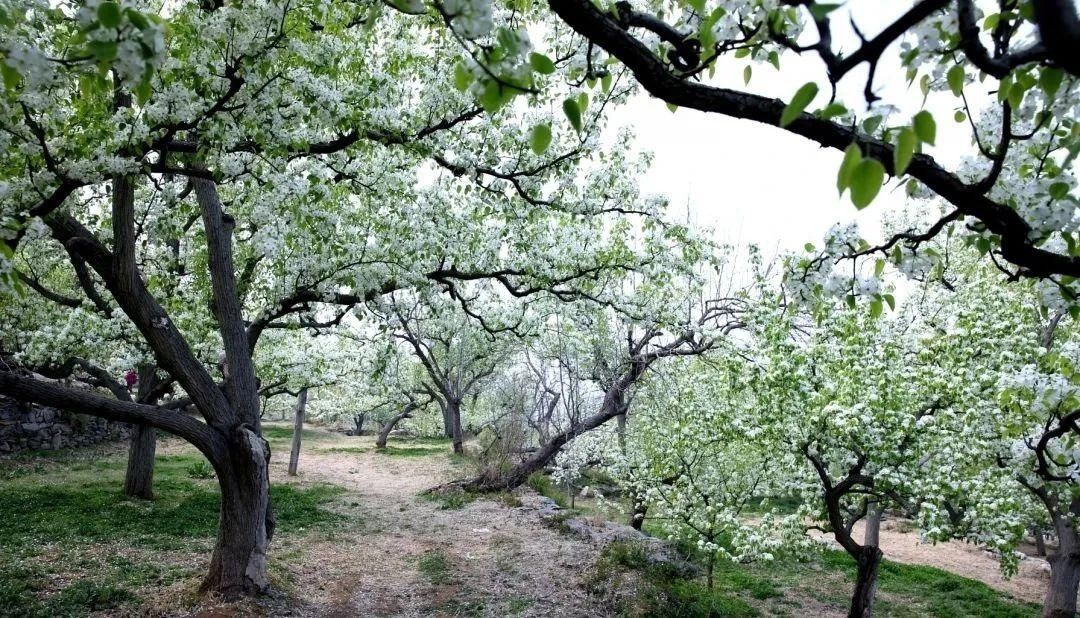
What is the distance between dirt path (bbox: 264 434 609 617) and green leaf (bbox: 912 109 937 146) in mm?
7294

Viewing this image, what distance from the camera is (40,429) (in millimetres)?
16562

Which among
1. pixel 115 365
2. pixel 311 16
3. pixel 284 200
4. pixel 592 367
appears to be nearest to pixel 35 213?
pixel 284 200

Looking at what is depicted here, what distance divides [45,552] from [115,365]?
155 inches

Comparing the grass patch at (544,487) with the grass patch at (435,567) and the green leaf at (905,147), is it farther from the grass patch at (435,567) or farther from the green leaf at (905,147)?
the green leaf at (905,147)

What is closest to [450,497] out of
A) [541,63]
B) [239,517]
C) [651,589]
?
[651,589]

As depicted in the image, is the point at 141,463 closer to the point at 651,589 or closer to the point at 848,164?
the point at 651,589

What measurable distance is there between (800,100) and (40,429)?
20.5m

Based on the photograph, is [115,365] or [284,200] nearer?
[284,200]

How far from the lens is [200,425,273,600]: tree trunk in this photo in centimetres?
676

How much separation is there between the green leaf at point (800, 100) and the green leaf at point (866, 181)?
0.72 ft

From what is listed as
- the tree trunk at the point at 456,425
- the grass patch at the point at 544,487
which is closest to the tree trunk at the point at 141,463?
the grass patch at the point at 544,487

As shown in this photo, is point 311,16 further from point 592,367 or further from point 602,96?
point 592,367

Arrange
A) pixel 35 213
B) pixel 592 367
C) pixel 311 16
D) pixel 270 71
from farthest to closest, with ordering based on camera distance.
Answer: pixel 592 367 → pixel 311 16 → pixel 270 71 → pixel 35 213

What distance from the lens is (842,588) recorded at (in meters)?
12.1
